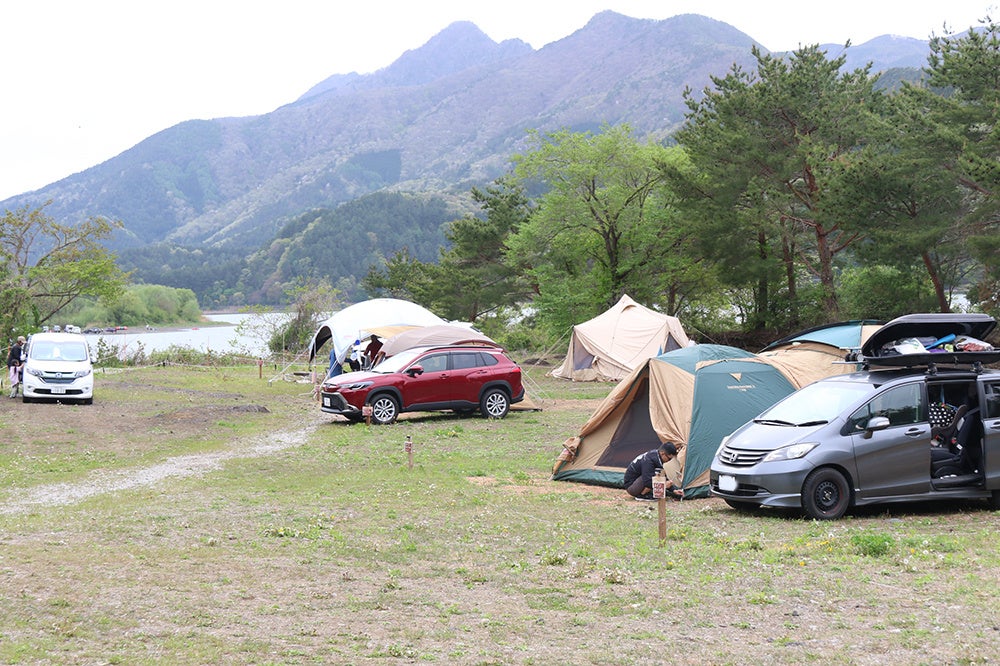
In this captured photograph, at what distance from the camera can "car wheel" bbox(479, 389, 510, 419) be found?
74.1ft

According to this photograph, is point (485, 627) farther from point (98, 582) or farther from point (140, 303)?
point (140, 303)

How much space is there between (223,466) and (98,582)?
336 inches

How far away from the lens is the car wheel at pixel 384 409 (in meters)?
21.4

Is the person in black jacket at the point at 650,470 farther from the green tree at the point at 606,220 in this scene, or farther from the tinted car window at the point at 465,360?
the green tree at the point at 606,220

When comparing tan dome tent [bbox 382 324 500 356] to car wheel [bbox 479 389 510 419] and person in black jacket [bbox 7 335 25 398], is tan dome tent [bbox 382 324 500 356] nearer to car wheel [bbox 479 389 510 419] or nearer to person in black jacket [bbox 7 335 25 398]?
car wheel [bbox 479 389 510 419]

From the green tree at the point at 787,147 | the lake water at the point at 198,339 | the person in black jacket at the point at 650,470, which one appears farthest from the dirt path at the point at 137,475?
the lake water at the point at 198,339

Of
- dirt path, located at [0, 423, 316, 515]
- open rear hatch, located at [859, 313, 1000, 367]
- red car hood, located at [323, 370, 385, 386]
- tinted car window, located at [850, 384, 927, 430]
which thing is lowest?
dirt path, located at [0, 423, 316, 515]

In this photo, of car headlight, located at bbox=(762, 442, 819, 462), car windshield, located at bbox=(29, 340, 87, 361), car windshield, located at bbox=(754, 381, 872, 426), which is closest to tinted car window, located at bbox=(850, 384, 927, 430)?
car windshield, located at bbox=(754, 381, 872, 426)

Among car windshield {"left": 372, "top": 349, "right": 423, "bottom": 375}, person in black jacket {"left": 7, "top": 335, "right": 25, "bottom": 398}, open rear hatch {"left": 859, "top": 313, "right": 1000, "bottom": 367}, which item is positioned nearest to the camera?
open rear hatch {"left": 859, "top": 313, "right": 1000, "bottom": 367}

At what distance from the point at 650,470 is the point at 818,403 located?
249 centimetres

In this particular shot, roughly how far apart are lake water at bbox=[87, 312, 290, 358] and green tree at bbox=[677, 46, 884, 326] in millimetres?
28895

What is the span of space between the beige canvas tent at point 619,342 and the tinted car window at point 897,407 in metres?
22.0

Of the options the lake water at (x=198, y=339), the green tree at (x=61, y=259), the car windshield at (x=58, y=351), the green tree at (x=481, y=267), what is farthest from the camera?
the green tree at (x=481, y=267)

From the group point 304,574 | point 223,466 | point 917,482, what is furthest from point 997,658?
point 223,466
